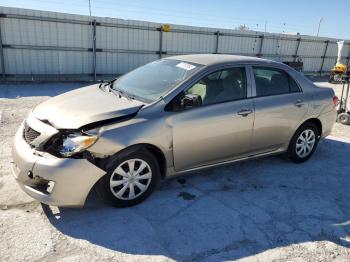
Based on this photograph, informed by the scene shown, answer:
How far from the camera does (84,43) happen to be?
11875mm

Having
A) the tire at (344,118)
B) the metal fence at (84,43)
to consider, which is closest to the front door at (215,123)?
the tire at (344,118)

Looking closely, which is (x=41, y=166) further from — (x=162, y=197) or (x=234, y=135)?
(x=234, y=135)

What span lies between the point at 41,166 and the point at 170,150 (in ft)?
4.40

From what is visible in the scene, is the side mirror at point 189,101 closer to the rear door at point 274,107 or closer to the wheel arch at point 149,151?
the wheel arch at point 149,151

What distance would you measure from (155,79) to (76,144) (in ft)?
4.87

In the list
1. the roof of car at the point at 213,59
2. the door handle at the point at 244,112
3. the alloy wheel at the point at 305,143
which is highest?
the roof of car at the point at 213,59

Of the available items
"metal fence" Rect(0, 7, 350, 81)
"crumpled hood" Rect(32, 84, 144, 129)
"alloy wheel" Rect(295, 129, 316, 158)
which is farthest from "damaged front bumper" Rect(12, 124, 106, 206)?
"metal fence" Rect(0, 7, 350, 81)

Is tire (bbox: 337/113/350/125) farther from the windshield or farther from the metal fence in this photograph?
the metal fence

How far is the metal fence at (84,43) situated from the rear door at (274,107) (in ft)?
28.4

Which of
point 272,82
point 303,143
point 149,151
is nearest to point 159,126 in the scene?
point 149,151

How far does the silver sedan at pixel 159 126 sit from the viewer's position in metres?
3.27

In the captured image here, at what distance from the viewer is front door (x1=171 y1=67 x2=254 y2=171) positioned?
3852mm

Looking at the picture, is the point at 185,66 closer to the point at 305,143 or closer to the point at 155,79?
the point at 155,79

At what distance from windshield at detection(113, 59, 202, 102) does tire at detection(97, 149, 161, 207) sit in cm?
70
